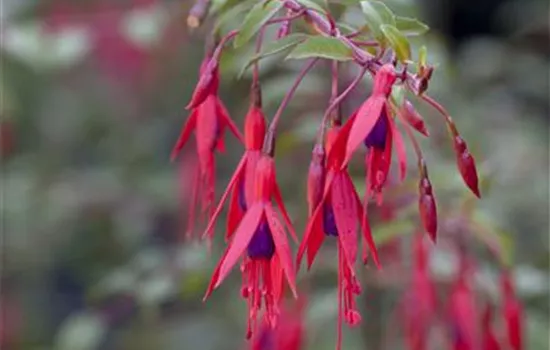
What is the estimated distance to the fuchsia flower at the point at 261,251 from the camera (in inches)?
29.9

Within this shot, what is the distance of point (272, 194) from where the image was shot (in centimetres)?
81

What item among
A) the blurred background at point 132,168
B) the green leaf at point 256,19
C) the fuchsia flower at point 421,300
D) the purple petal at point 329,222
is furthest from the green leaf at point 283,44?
the blurred background at point 132,168

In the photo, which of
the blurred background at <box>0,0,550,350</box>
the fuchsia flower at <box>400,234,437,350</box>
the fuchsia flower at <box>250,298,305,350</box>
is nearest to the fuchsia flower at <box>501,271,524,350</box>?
the fuchsia flower at <box>400,234,437,350</box>

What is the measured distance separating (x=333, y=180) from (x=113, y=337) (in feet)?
4.48

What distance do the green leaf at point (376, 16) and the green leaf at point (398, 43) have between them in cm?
2

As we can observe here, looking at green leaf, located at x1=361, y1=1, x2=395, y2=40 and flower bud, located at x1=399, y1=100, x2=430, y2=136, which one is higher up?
green leaf, located at x1=361, y1=1, x2=395, y2=40

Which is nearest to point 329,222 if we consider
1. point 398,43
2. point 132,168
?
point 398,43

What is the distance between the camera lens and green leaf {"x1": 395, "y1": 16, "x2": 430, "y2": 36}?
2.97 feet

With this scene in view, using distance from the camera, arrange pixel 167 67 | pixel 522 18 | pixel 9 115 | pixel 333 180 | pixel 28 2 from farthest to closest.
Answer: pixel 522 18
pixel 28 2
pixel 167 67
pixel 9 115
pixel 333 180

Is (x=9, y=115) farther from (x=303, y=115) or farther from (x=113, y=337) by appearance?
(x=303, y=115)

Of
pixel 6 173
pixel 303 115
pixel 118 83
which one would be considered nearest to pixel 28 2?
pixel 118 83

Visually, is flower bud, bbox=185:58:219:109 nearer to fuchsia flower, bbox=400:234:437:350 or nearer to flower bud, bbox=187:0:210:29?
flower bud, bbox=187:0:210:29

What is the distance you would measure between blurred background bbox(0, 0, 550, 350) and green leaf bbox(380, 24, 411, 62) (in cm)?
70

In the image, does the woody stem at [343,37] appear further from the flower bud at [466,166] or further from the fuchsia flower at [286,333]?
the fuchsia flower at [286,333]
